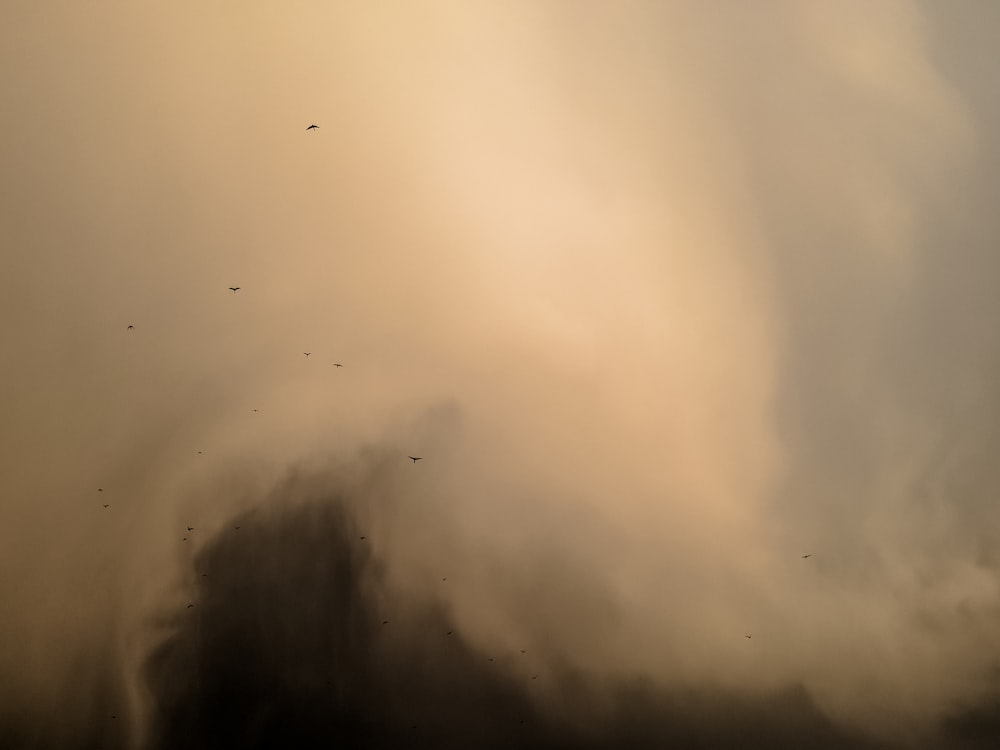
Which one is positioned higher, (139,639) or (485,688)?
(485,688)

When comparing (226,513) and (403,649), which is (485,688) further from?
(226,513)

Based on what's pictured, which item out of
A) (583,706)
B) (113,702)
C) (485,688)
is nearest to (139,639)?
(113,702)

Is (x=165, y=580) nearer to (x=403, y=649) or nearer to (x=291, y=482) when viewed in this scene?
(x=291, y=482)

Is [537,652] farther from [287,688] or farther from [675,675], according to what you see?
[287,688]

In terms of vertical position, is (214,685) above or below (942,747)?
below

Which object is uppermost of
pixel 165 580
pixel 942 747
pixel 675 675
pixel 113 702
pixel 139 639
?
pixel 942 747

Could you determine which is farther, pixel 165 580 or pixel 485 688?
pixel 485 688

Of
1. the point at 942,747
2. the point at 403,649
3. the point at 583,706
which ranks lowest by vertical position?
the point at 403,649

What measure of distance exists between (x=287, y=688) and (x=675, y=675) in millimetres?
17317

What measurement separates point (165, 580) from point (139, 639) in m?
2.72

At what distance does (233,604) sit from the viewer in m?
30.5

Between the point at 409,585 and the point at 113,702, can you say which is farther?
the point at 409,585

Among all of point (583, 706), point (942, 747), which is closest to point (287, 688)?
point (583, 706)

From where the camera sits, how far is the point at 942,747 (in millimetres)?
28766
